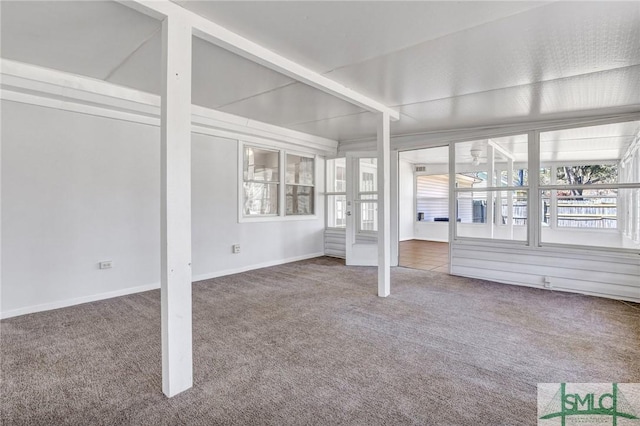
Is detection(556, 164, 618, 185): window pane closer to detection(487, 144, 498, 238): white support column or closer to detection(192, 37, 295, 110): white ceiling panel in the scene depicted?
detection(487, 144, 498, 238): white support column

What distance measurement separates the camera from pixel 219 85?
11.5ft

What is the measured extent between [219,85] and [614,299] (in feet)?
17.1

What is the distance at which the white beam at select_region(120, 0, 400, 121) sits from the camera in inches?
76.4

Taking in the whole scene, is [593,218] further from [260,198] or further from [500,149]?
[260,198]

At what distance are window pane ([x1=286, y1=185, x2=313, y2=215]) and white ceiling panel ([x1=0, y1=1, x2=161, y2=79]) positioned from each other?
3700mm

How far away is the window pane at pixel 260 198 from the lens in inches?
219

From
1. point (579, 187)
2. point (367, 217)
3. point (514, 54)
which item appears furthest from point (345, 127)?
point (579, 187)

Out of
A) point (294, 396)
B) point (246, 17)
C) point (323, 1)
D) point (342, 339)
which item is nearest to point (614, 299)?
point (342, 339)

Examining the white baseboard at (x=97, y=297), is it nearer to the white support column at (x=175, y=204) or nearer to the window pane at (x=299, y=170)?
the window pane at (x=299, y=170)

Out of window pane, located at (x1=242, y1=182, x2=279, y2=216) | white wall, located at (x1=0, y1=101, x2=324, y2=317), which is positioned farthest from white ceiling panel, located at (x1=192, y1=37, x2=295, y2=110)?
window pane, located at (x1=242, y1=182, x2=279, y2=216)

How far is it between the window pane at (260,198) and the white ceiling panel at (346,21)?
10.5ft

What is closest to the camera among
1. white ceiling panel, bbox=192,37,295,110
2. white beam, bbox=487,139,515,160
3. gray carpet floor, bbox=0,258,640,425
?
gray carpet floor, bbox=0,258,640,425

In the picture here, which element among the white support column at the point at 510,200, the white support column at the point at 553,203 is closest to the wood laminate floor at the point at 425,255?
the white support column at the point at 510,200

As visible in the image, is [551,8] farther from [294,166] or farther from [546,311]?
[294,166]
